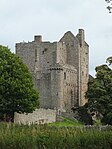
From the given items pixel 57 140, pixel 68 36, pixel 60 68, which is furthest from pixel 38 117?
pixel 57 140

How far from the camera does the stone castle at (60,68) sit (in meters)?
106

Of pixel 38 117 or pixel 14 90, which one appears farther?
pixel 38 117

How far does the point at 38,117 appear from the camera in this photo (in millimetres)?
87062

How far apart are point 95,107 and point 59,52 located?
1106 inches

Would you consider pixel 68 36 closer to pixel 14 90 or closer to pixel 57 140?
pixel 14 90

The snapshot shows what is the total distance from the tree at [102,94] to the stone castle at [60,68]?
14.1m

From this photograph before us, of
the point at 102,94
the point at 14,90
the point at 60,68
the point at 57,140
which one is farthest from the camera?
the point at 60,68

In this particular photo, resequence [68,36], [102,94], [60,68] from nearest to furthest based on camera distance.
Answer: [102,94], [60,68], [68,36]

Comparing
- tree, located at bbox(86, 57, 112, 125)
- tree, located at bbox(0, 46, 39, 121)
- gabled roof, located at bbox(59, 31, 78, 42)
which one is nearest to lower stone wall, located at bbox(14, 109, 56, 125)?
tree, located at bbox(0, 46, 39, 121)

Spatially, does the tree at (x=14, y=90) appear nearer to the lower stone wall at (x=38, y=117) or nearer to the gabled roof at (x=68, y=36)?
the lower stone wall at (x=38, y=117)

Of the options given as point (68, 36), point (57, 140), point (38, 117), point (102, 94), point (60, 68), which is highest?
point (68, 36)

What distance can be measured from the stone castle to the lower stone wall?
9.83m

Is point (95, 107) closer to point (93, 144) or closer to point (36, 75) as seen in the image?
point (36, 75)

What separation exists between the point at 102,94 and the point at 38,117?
10019 millimetres
